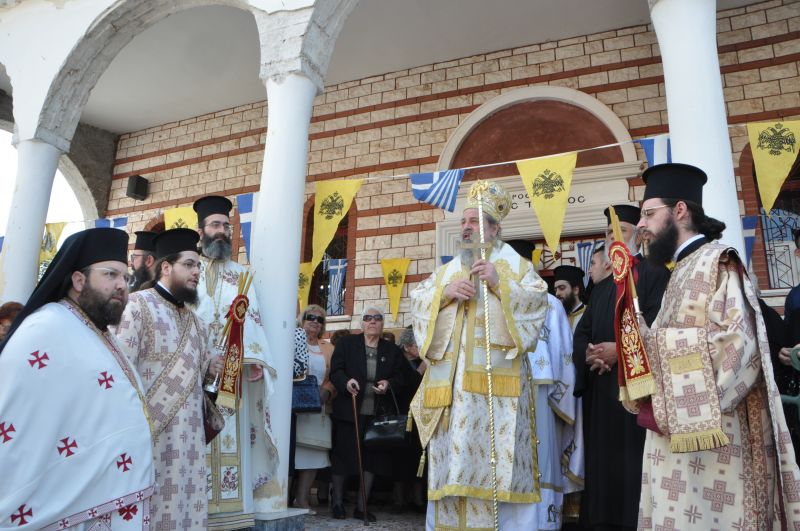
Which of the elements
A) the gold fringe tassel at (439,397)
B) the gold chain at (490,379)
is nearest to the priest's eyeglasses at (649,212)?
the gold chain at (490,379)

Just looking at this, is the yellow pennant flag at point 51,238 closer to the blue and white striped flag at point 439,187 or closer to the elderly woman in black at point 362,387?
the elderly woman in black at point 362,387

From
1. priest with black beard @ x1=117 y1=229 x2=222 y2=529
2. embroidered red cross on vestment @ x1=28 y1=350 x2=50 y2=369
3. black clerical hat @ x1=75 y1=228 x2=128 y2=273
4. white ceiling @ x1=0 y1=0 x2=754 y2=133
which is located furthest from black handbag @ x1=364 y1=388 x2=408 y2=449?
white ceiling @ x1=0 y1=0 x2=754 y2=133

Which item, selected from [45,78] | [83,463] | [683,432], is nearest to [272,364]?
[83,463]

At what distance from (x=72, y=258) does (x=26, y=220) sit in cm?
529

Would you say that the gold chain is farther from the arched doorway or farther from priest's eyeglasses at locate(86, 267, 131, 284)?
the arched doorway

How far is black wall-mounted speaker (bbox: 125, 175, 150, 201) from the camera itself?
11070 millimetres

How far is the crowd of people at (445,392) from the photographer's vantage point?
7.46 ft

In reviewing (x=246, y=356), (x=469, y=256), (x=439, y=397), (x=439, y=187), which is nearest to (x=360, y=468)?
(x=246, y=356)

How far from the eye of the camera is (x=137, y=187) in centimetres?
1110

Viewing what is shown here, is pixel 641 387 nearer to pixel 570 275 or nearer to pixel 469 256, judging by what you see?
pixel 469 256

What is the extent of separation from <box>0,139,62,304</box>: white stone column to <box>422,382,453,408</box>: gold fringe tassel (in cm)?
507

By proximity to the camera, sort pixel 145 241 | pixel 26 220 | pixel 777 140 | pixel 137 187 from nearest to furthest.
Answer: pixel 145 241 → pixel 777 140 → pixel 26 220 → pixel 137 187

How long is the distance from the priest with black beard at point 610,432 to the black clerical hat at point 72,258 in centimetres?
265

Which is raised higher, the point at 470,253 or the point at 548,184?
the point at 548,184
